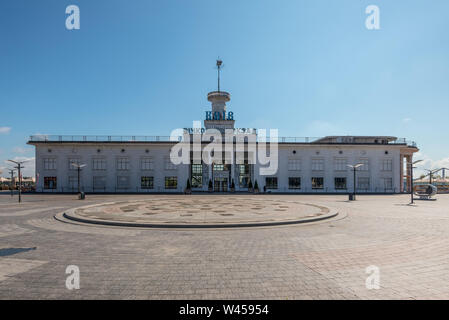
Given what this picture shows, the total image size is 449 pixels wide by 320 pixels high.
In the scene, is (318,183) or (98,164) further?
(318,183)

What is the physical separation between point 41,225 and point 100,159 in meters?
32.8

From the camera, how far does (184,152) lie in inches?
1612

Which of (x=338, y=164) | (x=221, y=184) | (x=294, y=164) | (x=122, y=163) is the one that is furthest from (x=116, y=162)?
(x=338, y=164)

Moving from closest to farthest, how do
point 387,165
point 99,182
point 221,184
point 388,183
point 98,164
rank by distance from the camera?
point 99,182 < point 98,164 < point 221,184 < point 388,183 < point 387,165

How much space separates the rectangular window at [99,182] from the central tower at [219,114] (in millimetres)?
22693

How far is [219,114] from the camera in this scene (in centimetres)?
4703

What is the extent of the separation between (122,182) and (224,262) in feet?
129

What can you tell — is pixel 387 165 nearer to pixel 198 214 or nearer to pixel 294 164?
pixel 294 164

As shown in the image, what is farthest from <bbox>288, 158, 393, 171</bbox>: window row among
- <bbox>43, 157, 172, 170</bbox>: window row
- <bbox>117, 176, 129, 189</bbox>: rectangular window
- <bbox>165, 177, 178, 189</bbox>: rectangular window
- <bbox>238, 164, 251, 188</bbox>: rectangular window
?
<bbox>117, 176, 129, 189</bbox>: rectangular window

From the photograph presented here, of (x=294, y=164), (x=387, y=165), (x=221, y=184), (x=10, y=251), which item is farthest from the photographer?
(x=387, y=165)

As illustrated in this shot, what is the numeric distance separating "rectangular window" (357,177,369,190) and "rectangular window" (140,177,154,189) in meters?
40.3

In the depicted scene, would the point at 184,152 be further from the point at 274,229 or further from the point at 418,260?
the point at 418,260

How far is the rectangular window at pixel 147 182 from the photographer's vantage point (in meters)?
40.9
